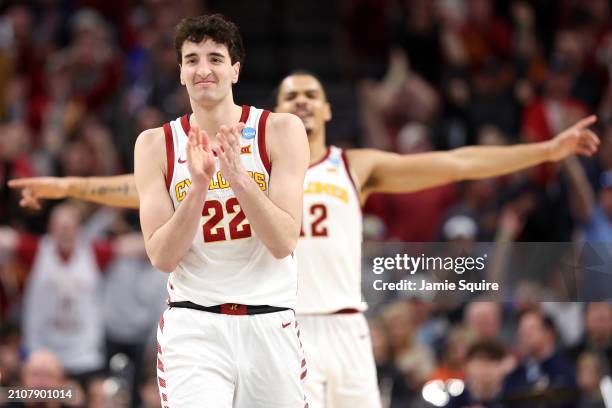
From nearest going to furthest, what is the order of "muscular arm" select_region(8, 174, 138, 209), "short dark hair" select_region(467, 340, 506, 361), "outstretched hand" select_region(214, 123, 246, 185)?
"outstretched hand" select_region(214, 123, 246, 185), "muscular arm" select_region(8, 174, 138, 209), "short dark hair" select_region(467, 340, 506, 361)

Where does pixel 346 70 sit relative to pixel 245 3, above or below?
below

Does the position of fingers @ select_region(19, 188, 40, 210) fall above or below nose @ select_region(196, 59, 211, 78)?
below

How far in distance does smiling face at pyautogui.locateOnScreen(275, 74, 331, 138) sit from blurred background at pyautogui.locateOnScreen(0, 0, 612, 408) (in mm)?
1882

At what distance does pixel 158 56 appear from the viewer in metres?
15.7

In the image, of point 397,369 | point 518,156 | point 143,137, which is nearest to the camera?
point 143,137

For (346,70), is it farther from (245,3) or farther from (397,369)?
(397,369)

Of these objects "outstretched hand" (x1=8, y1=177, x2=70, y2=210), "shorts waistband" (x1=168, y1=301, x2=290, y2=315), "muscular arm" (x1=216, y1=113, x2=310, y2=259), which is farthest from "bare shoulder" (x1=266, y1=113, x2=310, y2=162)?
"outstretched hand" (x1=8, y1=177, x2=70, y2=210)

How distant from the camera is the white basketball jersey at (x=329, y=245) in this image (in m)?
8.25

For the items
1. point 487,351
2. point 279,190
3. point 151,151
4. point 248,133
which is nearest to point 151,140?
point 151,151

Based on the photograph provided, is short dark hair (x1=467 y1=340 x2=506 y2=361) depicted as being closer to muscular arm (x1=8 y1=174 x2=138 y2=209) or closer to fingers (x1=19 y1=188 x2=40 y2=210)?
muscular arm (x1=8 y1=174 x2=138 y2=209)

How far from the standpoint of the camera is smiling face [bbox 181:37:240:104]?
20.3 feet

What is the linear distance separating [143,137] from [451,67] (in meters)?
9.59

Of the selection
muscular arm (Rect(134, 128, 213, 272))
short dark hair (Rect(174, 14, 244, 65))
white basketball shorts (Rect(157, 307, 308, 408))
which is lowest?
white basketball shorts (Rect(157, 307, 308, 408))

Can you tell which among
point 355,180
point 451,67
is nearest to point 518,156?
point 355,180
